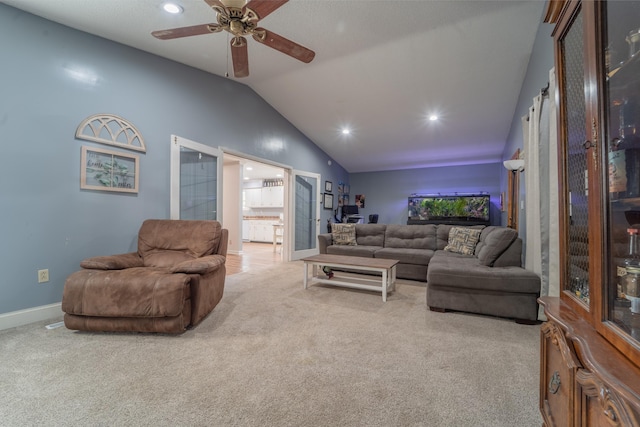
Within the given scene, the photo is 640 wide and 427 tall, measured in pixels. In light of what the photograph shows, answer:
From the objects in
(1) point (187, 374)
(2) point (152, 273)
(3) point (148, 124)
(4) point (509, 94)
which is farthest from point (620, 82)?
(4) point (509, 94)

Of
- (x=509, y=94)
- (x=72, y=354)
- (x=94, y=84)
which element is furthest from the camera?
(x=509, y=94)

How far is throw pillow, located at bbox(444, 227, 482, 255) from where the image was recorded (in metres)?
3.78

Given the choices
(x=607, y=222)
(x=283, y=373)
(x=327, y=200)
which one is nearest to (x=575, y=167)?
(x=607, y=222)

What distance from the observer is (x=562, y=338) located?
889mm

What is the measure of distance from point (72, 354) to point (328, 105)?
14.9ft

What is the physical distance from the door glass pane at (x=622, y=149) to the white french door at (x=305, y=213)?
197 inches

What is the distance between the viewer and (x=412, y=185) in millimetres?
7660

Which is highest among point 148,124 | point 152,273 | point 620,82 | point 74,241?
point 148,124

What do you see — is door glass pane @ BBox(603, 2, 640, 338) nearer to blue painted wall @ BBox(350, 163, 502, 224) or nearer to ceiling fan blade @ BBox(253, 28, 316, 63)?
ceiling fan blade @ BBox(253, 28, 316, 63)

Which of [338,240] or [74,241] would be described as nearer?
[74,241]

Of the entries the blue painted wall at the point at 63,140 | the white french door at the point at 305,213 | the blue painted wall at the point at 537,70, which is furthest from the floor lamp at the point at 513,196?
the blue painted wall at the point at 63,140

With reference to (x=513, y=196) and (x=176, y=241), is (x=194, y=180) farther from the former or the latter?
(x=513, y=196)

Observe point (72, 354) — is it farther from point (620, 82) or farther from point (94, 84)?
point (620, 82)

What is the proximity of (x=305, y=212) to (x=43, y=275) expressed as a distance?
430 cm
